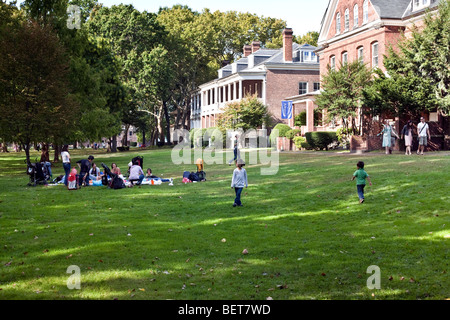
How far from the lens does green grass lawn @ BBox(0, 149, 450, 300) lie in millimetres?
7234

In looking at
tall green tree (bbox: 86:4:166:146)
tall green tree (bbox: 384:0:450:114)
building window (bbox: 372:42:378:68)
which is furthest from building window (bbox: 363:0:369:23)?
A: tall green tree (bbox: 86:4:166:146)

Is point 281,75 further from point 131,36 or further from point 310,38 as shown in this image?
point 310,38

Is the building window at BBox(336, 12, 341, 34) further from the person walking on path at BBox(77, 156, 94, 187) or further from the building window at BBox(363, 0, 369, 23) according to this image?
the person walking on path at BBox(77, 156, 94, 187)

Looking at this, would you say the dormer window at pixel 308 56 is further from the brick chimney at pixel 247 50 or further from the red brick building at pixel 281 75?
the brick chimney at pixel 247 50

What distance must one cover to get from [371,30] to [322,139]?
9.29 metres

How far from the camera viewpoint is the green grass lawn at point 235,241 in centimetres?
723

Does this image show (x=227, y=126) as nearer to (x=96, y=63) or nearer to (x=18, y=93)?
(x=96, y=63)

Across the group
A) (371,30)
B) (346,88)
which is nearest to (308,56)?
(371,30)

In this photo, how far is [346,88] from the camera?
3347cm

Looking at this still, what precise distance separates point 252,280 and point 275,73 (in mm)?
50335

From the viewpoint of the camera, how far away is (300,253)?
915 cm
